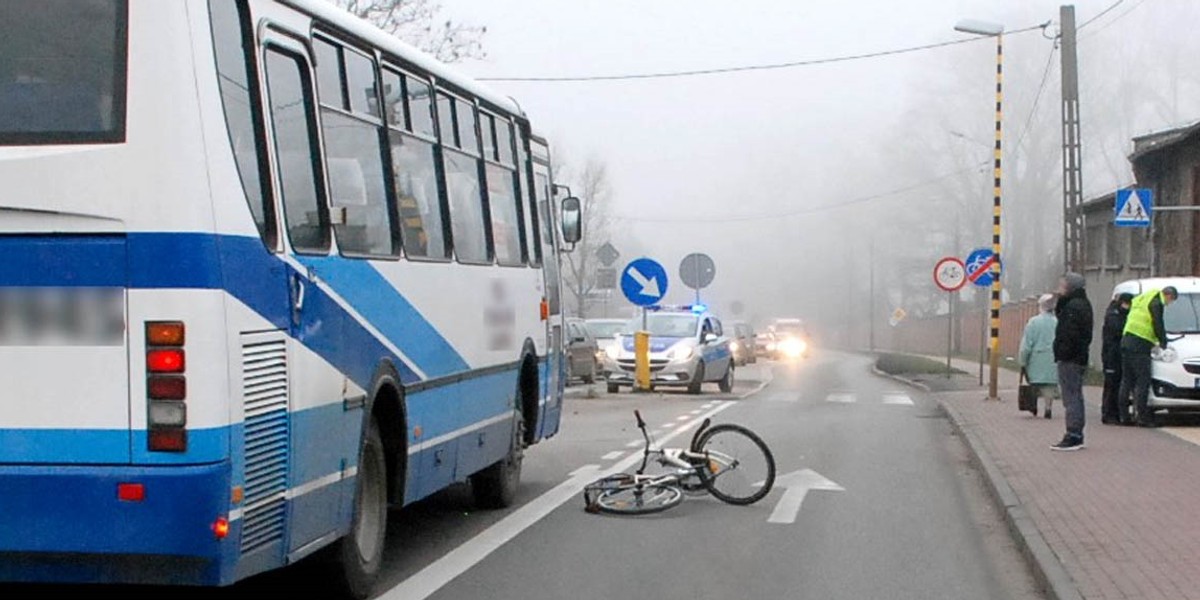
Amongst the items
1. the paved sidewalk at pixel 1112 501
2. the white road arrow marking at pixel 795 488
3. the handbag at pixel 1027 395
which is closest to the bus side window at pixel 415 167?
the white road arrow marking at pixel 795 488

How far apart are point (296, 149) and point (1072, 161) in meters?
26.6

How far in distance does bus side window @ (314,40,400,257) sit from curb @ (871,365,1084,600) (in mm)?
4013

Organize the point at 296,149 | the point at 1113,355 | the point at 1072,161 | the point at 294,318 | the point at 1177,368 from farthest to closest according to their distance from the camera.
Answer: the point at 1072,161
the point at 1113,355
the point at 1177,368
the point at 296,149
the point at 294,318

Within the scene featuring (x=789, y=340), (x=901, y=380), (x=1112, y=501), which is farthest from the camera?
(x=789, y=340)

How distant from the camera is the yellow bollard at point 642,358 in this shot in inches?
1201

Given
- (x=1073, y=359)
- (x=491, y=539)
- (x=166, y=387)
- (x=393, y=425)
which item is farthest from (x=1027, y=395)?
(x=166, y=387)

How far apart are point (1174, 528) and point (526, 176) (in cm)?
564

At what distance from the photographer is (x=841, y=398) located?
3192cm

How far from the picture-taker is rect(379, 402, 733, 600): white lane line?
355 inches

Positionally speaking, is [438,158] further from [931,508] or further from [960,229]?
[960,229]

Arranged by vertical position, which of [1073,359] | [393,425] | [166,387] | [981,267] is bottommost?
[1073,359]

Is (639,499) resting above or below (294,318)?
below

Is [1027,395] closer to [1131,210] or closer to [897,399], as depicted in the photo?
[1131,210]

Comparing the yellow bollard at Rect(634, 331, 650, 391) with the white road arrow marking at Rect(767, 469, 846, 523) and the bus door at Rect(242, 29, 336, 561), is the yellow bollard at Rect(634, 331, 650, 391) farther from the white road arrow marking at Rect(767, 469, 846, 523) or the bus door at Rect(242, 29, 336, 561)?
the bus door at Rect(242, 29, 336, 561)
